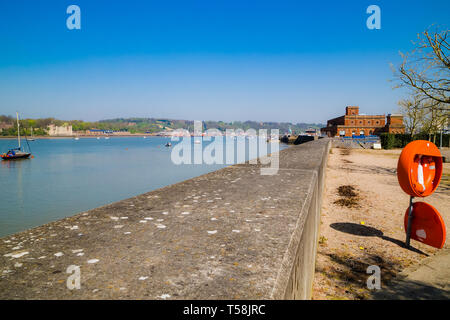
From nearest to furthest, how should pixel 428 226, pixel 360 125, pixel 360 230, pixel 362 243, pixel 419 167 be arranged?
pixel 419 167, pixel 428 226, pixel 362 243, pixel 360 230, pixel 360 125

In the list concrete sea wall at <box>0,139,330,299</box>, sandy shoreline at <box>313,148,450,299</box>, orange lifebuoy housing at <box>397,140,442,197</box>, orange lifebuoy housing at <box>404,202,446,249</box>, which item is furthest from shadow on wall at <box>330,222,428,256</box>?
concrete sea wall at <box>0,139,330,299</box>

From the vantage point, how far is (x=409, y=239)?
6.01 metres

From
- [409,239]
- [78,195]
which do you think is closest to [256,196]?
[409,239]

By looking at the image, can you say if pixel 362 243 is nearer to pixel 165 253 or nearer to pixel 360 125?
pixel 165 253

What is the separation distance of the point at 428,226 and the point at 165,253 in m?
6.30

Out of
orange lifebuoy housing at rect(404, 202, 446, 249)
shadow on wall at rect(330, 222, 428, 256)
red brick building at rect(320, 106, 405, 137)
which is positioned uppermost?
red brick building at rect(320, 106, 405, 137)

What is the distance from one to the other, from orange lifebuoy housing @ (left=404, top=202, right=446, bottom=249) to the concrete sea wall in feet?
13.7

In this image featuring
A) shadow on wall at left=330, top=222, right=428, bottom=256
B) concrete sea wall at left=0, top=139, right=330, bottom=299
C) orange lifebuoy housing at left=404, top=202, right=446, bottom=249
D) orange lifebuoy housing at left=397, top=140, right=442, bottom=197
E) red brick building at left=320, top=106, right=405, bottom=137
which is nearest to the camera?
concrete sea wall at left=0, top=139, right=330, bottom=299

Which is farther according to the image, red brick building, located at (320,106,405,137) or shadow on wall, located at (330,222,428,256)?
→ red brick building, located at (320,106,405,137)

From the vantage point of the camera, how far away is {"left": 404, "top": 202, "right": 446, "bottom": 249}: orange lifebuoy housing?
5609 millimetres

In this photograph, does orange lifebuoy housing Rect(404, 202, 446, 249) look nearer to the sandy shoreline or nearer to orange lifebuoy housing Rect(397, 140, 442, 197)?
the sandy shoreline

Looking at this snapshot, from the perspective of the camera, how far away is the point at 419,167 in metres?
5.46

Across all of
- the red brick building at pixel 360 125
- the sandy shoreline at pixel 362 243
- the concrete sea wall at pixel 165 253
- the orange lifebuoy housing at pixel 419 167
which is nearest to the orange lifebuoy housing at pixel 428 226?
the sandy shoreline at pixel 362 243

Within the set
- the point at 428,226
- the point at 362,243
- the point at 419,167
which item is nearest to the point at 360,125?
the point at 428,226
